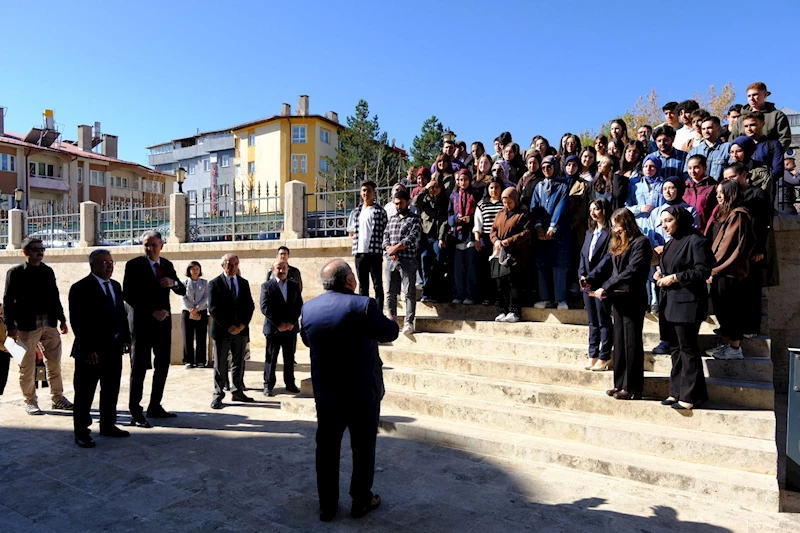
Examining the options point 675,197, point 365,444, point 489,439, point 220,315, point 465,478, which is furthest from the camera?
point 220,315

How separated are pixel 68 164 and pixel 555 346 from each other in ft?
159

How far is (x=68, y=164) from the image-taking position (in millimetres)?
44781

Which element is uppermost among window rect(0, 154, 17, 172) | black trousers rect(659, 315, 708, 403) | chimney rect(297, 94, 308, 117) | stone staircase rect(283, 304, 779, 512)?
chimney rect(297, 94, 308, 117)

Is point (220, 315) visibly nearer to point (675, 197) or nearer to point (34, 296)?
point (34, 296)

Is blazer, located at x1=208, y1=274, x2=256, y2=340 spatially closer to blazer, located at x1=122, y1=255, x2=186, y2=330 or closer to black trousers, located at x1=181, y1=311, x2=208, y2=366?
blazer, located at x1=122, y1=255, x2=186, y2=330

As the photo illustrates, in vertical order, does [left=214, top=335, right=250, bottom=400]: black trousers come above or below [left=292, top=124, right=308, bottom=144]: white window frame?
below

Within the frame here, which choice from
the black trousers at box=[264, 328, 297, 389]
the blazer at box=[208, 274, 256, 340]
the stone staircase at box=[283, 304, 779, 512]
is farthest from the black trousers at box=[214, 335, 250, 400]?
the stone staircase at box=[283, 304, 779, 512]

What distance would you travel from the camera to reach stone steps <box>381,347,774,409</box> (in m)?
5.05

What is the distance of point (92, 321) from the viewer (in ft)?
17.8

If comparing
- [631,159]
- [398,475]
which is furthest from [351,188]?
[398,475]

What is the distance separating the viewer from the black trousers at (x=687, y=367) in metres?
4.83

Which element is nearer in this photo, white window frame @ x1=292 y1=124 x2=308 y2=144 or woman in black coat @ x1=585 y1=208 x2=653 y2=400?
woman in black coat @ x1=585 y1=208 x2=653 y2=400

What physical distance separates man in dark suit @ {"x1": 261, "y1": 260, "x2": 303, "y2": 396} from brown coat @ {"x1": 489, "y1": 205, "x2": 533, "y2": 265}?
8.96 feet

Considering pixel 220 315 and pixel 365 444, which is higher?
pixel 220 315
